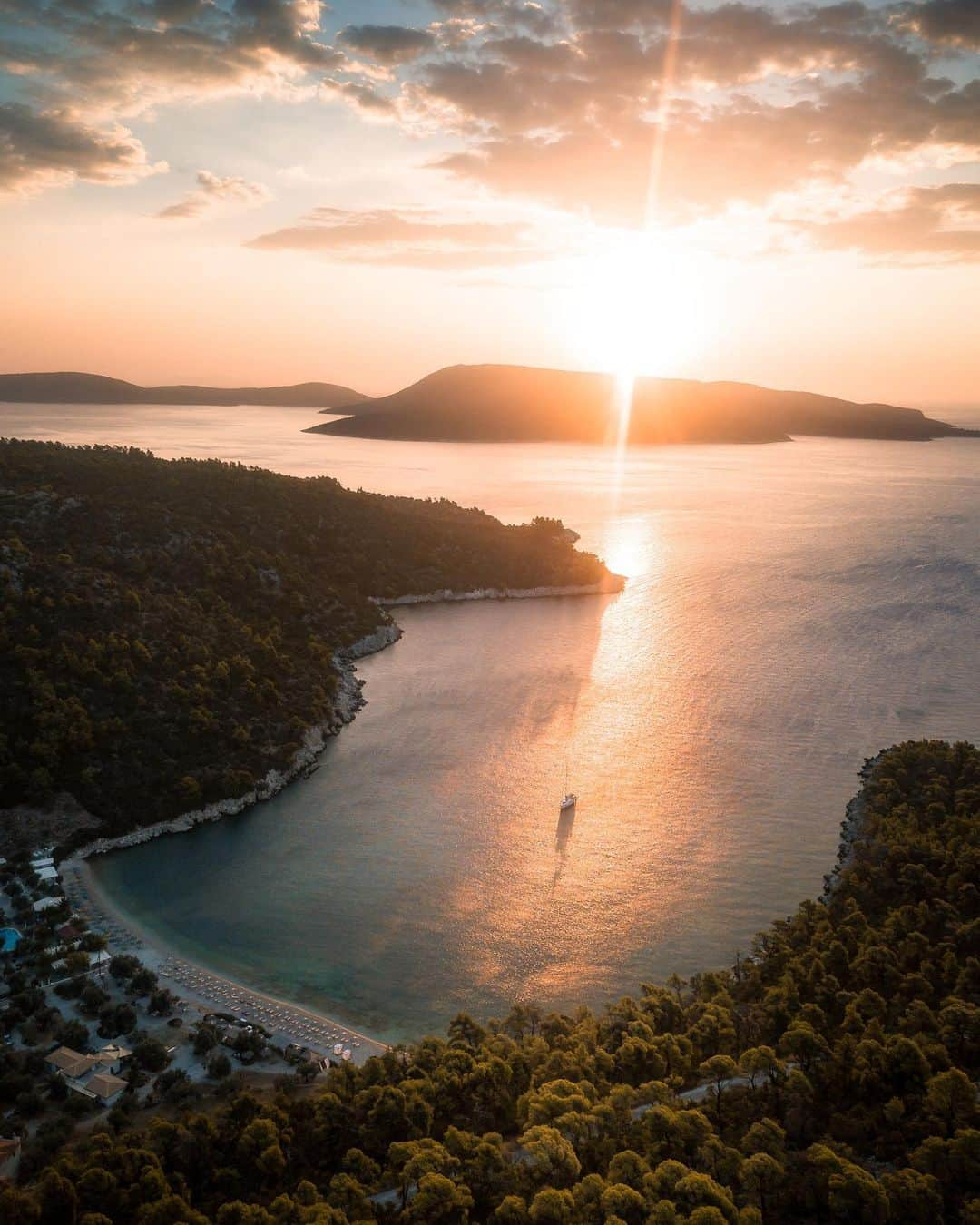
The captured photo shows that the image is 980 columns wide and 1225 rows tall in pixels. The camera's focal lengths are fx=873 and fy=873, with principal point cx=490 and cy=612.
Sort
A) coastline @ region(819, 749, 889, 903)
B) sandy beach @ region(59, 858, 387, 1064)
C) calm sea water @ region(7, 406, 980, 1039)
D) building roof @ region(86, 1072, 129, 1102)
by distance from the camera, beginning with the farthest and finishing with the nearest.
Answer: coastline @ region(819, 749, 889, 903), calm sea water @ region(7, 406, 980, 1039), sandy beach @ region(59, 858, 387, 1064), building roof @ region(86, 1072, 129, 1102)

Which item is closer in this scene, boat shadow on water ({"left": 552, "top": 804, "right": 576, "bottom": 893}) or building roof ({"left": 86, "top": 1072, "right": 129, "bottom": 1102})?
building roof ({"left": 86, "top": 1072, "right": 129, "bottom": 1102})

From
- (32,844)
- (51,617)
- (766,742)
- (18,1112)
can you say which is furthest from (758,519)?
(18,1112)

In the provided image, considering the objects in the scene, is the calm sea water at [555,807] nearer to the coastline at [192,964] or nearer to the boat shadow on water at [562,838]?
the boat shadow on water at [562,838]

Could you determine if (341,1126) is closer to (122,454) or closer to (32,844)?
(32,844)

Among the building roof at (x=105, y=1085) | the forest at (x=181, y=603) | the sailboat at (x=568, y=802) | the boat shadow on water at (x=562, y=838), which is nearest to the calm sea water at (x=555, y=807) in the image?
the boat shadow on water at (x=562, y=838)

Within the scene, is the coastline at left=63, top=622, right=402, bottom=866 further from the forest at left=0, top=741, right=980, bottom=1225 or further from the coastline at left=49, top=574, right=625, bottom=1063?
the forest at left=0, top=741, right=980, bottom=1225

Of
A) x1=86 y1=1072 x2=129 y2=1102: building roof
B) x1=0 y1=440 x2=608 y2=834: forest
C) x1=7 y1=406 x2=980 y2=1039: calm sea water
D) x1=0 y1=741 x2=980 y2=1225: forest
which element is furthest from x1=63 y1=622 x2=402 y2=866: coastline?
x1=0 y1=741 x2=980 y2=1225: forest

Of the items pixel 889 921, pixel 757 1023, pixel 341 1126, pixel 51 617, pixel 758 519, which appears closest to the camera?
pixel 341 1126
